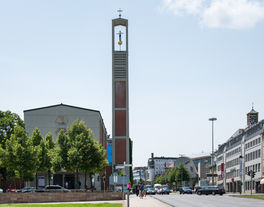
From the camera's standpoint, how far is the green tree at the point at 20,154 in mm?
52594

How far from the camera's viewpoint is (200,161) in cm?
18200

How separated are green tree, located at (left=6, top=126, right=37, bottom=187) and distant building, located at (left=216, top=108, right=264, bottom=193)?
36275mm

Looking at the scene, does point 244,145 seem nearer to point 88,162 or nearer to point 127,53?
point 127,53

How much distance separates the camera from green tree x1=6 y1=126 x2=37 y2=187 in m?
52.6

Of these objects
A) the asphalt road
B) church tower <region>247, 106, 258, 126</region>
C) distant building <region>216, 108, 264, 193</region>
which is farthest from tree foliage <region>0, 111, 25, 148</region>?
church tower <region>247, 106, 258, 126</region>

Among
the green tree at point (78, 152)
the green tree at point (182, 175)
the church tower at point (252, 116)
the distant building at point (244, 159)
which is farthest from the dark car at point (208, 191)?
the green tree at point (182, 175)

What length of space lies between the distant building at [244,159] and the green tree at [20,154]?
3627 centimetres

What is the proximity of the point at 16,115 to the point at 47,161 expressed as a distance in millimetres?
7566

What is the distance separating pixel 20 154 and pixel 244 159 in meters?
65.1

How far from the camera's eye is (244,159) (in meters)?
106

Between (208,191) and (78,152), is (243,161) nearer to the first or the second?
(208,191)

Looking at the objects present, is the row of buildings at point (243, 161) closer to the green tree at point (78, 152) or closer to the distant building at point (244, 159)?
the distant building at point (244, 159)

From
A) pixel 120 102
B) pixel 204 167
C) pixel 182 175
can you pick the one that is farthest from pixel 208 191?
pixel 204 167

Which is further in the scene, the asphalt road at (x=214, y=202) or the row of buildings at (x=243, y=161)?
the row of buildings at (x=243, y=161)
